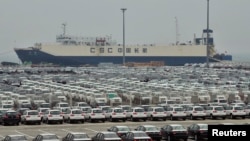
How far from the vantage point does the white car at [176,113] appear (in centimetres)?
4459

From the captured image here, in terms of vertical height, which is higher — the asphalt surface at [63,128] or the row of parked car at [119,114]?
the row of parked car at [119,114]

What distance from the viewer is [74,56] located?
651 feet

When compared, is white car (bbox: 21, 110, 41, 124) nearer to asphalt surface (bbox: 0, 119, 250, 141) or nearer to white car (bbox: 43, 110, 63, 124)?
asphalt surface (bbox: 0, 119, 250, 141)

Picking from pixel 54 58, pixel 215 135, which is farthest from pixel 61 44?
pixel 215 135

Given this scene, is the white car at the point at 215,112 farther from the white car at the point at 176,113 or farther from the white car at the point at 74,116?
the white car at the point at 74,116

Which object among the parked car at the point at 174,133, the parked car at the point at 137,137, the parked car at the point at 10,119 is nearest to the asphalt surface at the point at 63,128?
the parked car at the point at 10,119

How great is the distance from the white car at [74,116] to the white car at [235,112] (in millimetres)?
10316

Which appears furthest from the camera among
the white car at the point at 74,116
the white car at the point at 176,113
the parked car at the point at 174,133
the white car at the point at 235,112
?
the white car at the point at 235,112

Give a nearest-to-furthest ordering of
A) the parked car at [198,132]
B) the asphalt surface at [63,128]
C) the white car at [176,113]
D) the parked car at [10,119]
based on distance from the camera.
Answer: the parked car at [198,132] → the asphalt surface at [63,128] → the parked car at [10,119] → the white car at [176,113]

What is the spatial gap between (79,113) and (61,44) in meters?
157

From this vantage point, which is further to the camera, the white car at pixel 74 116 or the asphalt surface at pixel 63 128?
the white car at pixel 74 116

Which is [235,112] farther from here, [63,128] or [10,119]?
[10,119]

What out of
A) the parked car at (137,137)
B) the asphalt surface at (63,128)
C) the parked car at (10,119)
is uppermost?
the parked car at (137,137)

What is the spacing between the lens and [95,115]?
43781 millimetres
